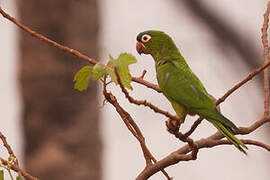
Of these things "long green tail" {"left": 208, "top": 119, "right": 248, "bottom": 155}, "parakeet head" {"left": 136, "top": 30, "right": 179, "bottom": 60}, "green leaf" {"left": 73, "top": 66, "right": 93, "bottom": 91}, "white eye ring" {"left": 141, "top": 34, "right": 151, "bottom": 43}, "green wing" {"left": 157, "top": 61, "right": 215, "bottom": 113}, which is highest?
"white eye ring" {"left": 141, "top": 34, "right": 151, "bottom": 43}

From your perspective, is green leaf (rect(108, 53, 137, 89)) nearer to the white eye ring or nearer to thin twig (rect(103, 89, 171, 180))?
thin twig (rect(103, 89, 171, 180))

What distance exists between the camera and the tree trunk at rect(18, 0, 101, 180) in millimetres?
5695

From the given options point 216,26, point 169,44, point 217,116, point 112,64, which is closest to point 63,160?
point 216,26

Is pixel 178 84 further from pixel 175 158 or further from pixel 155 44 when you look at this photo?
pixel 175 158

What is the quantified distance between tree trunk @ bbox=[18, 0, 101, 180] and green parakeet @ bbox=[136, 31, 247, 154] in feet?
8.74

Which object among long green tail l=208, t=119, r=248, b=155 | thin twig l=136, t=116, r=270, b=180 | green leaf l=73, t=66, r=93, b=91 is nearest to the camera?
green leaf l=73, t=66, r=93, b=91

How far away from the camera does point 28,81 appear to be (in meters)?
5.79

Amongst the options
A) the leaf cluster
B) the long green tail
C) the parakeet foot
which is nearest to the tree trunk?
the long green tail

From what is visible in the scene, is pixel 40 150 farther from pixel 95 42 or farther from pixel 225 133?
pixel 225 133

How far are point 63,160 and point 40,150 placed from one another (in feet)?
0.83

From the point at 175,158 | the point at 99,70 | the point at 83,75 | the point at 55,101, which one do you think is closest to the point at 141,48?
the point at 175,158

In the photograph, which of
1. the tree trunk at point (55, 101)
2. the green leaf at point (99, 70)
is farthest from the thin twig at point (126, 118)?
the tree trunk at point (55, 101)

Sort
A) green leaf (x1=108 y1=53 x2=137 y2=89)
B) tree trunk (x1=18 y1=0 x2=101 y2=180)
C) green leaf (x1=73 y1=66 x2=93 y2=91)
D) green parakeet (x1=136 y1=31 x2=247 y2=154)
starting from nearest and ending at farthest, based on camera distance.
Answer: green leaf (x1=108 y1=53 x2=137 y2=89), green leaf (x1=73 y1=66 x2=93 y2=91), green parakeet (x1=136 y1=31 x2=247 y2=154), tree trunk (x1=18 y1=0 x2=101 y2=180)

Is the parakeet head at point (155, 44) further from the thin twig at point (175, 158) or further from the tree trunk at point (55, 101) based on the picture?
the tree trunk at point (55, 101)
